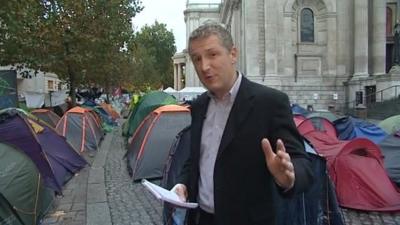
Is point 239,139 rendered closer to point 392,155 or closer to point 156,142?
point 392,155

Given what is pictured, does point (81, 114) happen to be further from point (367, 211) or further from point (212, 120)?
point (212, 120)

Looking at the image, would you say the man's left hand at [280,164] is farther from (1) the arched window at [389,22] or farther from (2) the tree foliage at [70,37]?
(1) the arched window at [389,22]

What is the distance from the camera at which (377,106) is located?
27641 millimetres

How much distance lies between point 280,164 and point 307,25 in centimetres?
3508

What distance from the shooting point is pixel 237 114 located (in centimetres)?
237

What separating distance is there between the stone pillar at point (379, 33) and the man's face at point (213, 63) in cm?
3414

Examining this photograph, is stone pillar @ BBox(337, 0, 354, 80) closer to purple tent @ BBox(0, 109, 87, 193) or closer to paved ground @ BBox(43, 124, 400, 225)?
paved ground @ BBox(43, 124, 400, 225)

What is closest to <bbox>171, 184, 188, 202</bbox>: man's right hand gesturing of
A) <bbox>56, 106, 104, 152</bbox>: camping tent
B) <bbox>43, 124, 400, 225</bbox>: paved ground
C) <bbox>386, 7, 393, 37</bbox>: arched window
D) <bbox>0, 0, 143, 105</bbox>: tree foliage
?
<bbox>43, 124, 400, 225</bbox>: paved ground

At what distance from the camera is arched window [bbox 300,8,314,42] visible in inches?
1396

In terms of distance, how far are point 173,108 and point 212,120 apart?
947cm

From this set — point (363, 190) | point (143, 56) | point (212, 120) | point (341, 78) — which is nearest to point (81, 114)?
point (363, 190)

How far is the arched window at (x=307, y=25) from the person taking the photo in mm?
35469

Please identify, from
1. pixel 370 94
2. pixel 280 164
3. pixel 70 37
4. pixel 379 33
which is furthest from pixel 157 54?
pixel 280 164

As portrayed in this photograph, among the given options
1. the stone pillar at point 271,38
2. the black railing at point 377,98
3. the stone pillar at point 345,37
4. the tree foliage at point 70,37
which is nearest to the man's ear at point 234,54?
the tree foliage at point 70,37
